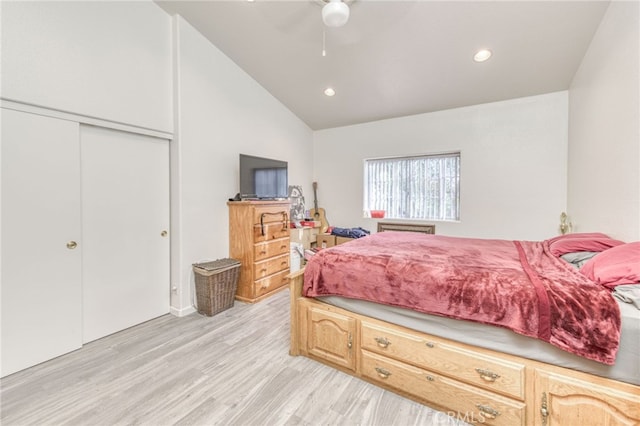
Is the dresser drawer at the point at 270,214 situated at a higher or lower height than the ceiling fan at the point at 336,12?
lower

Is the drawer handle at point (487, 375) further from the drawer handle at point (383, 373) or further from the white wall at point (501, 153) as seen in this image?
the white wall at point (501, 153)

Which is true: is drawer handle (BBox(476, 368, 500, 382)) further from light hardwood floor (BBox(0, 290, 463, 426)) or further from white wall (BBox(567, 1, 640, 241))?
white wall (BBox(567, 1, 640, 241))

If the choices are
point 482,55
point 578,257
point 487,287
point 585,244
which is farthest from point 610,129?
point 487,287

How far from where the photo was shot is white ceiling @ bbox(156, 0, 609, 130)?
7.92 feet

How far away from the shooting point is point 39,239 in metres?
2.08

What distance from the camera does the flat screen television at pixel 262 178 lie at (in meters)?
3.42

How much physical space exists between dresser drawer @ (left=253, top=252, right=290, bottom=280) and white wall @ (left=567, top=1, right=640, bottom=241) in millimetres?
3322

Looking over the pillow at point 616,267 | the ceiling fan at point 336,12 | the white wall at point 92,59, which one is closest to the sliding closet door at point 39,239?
the white wall at point 92,59

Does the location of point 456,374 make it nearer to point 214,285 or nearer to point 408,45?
point 214,285

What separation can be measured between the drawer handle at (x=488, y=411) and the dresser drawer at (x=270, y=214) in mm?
2652

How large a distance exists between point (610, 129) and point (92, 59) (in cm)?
444

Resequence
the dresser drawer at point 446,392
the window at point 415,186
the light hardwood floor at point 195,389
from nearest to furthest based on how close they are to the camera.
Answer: the dresser drawer at point 446,392 → the light hardwood floor at point 195,389 → the window at point 415,186

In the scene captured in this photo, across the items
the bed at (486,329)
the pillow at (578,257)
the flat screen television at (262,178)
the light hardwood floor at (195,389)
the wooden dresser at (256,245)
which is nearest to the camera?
the bed at (486,329)

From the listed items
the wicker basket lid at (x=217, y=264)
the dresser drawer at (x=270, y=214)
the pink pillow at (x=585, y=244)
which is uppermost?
the dresser drawer at (x=270, y=214)
